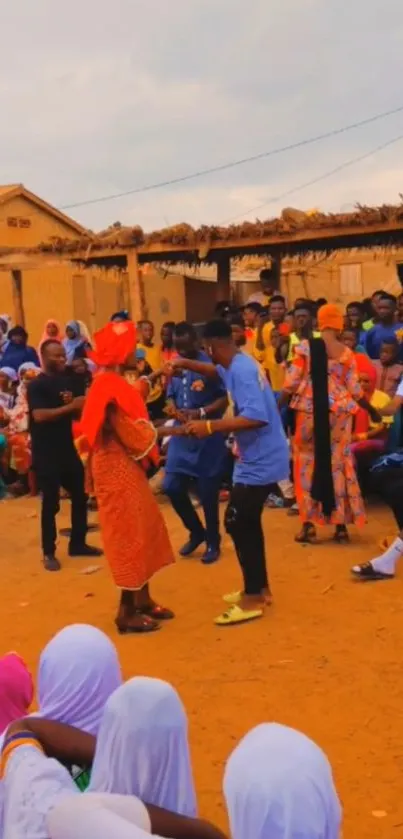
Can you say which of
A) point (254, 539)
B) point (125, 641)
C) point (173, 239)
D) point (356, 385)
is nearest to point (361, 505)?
point (356, 385)

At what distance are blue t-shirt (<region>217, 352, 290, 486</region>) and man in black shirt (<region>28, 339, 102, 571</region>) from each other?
1875 mm

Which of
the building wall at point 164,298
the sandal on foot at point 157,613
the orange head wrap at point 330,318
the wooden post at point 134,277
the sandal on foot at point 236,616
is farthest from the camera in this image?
the building wall at point 164,298

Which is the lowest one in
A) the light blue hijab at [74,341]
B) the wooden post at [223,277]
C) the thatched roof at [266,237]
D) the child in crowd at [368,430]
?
the child in crowd at [368,430]

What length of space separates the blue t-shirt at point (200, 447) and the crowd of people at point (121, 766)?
4.31 metres

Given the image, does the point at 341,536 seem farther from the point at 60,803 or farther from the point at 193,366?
the point at 60,803

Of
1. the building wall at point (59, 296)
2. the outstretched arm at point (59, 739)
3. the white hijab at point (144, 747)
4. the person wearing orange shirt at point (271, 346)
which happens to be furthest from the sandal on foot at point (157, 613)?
the building wall at point (59, 296)

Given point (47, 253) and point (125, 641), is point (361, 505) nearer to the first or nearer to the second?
point (125, 641)

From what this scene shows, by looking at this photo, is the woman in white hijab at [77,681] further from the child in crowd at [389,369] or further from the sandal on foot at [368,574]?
the child in crowd at [389,369]

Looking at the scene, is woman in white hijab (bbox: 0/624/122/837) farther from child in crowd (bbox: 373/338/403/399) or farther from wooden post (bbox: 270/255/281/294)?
wooden post (bbox: 270/255/281/294)

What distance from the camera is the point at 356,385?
24.0 ft

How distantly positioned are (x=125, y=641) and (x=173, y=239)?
7.82 meters

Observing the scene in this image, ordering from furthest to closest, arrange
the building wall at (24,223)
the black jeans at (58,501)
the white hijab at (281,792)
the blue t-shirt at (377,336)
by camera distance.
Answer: the building wall at (24,223), the blue t-shirt at (377,336), the black jeans at (58,501), the white hijab at (281,792)

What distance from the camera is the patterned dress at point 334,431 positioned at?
7.32 m

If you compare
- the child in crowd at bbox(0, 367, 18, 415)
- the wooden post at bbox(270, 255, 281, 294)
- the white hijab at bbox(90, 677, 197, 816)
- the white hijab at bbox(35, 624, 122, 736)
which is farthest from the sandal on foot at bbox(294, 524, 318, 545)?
the wooden post at bbox(270, 255, 281, 294)
